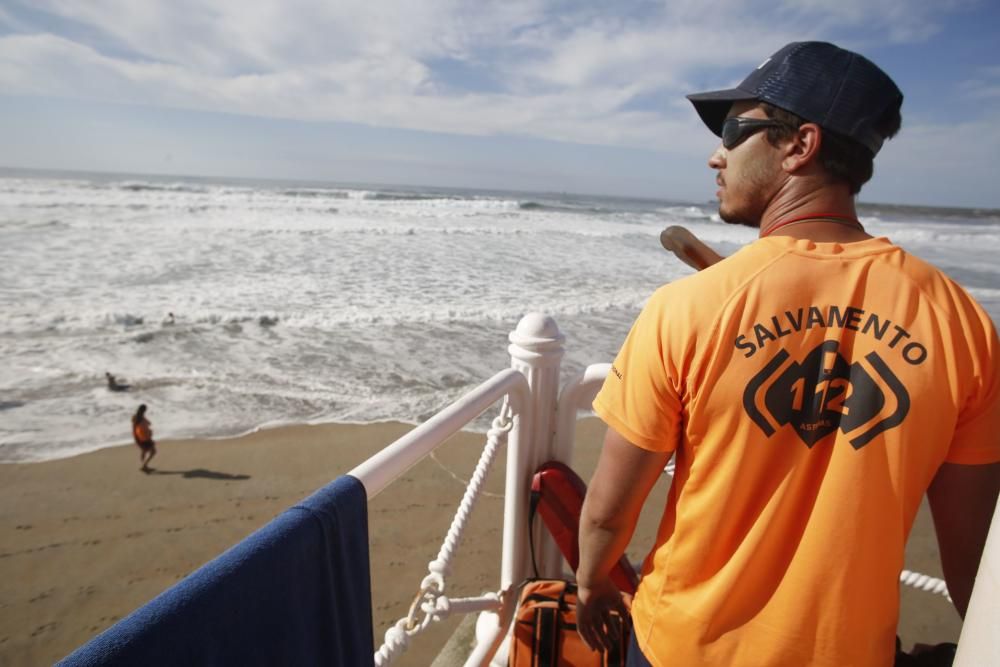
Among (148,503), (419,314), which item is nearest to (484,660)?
(148,503)

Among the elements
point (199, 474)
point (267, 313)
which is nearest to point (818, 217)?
point (199, 474)

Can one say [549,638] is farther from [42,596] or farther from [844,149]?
[42,596]

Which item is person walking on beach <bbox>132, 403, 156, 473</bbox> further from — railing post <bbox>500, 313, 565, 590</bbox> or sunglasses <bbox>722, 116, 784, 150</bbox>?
sunglasses <bbox>722, 116, 784, 150</bbox>

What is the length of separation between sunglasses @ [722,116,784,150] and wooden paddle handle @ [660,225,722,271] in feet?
0.95

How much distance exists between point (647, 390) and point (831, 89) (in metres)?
0.75

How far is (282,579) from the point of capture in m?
0.95

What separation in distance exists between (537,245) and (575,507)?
1804 cm

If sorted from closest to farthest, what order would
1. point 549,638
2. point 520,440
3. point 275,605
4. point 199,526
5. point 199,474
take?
1. point 275,605
2. point 549,638
3. point 520,440
4. point 199,526
5. point 199,474

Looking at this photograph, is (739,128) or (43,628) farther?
(43,628)

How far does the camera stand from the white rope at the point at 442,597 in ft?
4.89

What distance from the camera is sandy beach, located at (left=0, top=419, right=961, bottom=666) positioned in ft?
12.4

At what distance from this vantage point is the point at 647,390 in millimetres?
1141

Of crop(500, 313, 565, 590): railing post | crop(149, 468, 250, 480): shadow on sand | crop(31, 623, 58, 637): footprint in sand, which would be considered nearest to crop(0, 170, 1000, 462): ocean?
crop(149, 468, 250, 480): shadow on sand

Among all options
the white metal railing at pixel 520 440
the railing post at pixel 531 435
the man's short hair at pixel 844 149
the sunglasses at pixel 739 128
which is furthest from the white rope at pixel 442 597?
the man's short hair at pixel 844 149
